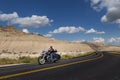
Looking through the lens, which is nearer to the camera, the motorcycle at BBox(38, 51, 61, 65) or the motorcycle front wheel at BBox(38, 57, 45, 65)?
the motorcycle front wheel at BBox(38, 57, 45, 65)

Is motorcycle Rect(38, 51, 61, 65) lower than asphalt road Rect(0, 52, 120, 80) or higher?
higher

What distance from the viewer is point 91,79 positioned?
1124 cm

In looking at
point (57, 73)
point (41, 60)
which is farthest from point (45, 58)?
point (57, 73)

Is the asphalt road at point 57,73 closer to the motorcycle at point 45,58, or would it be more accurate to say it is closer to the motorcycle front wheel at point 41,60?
the motorcycle front wheel at point 41,60

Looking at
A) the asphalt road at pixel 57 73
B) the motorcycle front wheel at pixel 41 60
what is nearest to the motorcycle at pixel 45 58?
the motorcycle front wheel at pixel 41 60

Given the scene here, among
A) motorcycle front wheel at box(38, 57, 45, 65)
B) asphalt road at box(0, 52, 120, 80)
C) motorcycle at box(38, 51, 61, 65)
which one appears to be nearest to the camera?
asphalt road at box(0, 52, 120, 80)

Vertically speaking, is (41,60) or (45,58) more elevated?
(45,58)

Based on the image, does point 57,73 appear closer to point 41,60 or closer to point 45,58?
point 41,60

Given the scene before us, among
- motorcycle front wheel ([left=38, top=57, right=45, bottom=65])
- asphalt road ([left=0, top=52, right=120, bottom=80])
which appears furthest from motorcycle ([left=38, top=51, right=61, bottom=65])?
asphalt road ([left=0, top=52, right=120, bottom=80])

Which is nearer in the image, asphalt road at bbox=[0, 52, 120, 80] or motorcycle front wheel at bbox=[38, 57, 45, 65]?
asphalt road at bbox=[0, 52, 120, 80]

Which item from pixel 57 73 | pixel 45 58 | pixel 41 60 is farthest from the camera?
pixel 45 58

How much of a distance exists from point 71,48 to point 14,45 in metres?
31.2

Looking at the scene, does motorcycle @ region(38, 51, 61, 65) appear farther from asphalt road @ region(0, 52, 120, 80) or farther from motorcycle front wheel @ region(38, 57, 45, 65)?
asphalt road @ region(0, 52, 120, 80)

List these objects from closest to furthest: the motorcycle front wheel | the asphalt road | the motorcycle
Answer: the asphalt road < the motorcycle front wheel < the motorcycle
